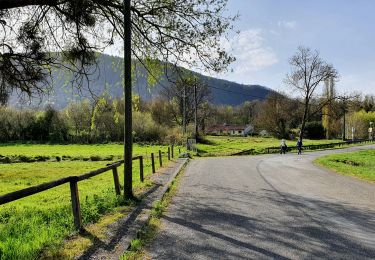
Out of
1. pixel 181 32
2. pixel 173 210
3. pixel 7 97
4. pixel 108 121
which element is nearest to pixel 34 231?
pixel 173 210

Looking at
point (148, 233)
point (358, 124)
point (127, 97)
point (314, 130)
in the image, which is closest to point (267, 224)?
point (148, 233)

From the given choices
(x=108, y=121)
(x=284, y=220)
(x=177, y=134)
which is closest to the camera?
(x=284, y=220)

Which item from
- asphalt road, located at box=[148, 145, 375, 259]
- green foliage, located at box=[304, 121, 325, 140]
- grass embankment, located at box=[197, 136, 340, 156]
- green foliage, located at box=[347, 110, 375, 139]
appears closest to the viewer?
asphalt road, located at box=[148, 145, 375, 259]

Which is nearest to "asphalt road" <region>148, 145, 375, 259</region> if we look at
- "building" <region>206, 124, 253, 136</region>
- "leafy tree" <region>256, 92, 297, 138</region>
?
"leafy tree" <region>256, 92, 297, 138</region>

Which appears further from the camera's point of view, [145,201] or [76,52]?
[76,52]

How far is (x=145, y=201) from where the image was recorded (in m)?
11.7

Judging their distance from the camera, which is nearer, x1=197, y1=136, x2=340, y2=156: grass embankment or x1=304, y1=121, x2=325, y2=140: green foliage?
x1=197, y1=136, x2=340, y2=156: grass embankment

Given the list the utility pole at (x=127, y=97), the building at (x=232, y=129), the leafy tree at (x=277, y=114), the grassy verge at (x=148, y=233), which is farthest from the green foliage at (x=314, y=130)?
the utility pole at (x=127, y=97)

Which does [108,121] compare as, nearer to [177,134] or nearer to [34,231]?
[177,134]

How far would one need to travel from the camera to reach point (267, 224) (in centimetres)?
872

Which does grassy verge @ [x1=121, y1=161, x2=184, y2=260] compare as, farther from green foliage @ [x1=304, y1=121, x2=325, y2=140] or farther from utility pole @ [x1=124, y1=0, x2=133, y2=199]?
green foliage @ [x1=304, y1=121, x2=325, y2=140]

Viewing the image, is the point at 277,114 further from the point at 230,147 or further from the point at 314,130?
the point at 230,147

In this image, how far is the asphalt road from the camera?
21.8ft

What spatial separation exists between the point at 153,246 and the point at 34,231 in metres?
2.40
